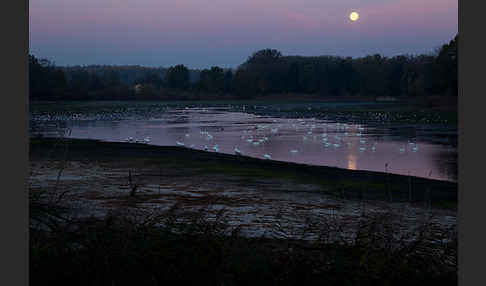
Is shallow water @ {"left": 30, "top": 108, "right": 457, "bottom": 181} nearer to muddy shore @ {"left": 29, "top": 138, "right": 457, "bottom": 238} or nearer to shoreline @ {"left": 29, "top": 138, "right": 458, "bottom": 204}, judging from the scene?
shoreline @ {"left": 29, "top": 138, "right": 458, "bottom": 204}

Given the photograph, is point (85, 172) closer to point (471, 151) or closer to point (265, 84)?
point (471, 151)

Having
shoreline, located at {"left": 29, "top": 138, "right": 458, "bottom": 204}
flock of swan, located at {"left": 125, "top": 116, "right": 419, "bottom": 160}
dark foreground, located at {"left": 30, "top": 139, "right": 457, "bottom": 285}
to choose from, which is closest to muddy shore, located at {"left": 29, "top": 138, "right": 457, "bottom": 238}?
shoreline, located at {"left": 29, "top": 138, "right": 458, "bottom": 204}

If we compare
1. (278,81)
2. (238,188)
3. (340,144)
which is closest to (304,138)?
(340,144)

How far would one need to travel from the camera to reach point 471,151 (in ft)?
8.89

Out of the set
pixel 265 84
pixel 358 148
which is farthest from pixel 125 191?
pixel 265 84

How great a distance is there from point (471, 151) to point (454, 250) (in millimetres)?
1336

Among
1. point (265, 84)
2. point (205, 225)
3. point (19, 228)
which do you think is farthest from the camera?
point (265, 84)

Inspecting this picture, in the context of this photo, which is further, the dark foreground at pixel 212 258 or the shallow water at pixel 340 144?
the shallow water at pixel 340 144

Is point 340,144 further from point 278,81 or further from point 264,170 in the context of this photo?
point 278,81

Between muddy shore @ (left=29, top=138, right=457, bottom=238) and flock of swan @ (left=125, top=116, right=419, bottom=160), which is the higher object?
flock of swan @ (left=125, top=116, right=419, bottom=160)

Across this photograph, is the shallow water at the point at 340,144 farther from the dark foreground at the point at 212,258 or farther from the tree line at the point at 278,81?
the tree line at the point at 278,81

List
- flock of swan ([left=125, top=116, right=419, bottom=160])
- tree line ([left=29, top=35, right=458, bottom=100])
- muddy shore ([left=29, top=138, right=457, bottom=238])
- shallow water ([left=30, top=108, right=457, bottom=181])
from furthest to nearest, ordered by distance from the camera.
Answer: tree line ([left=29, top=35, right=458, bottom=100]) < flock of swan ([left=125, top=116, right=419, bottom=160]) < shallow water ([left=30, top=108, right=457, bottom=181]) < muddy shore ([left=29, top=138, right=457, bottom=238])

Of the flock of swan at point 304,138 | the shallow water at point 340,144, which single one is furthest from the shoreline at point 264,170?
the flock of swan at point 304,138

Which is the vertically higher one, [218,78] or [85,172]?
[218,78]
